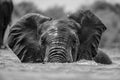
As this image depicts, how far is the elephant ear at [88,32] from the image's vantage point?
327 inches

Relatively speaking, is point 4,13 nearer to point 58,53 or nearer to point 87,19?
point 87,19

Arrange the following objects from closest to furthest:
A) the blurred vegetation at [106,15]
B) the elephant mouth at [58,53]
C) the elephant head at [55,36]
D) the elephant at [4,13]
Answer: the elephant mouth at [58,53] < the elephant head at [55,36] < the elephant at [4,13] < the blurred vegetation at [106,15]

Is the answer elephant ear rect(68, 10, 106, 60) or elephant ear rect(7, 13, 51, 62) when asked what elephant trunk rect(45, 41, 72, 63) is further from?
elephant ear rect(68, 10, 106, 60)

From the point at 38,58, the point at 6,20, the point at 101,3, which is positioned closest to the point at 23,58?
the point at 38,58

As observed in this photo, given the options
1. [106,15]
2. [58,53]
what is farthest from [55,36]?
[106,15]

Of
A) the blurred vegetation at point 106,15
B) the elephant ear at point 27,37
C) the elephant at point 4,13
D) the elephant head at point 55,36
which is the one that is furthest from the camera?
the blurred vegetation at point 106,15

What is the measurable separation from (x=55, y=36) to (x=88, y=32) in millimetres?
1458

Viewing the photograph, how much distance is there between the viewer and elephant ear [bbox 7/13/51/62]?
8.22 m

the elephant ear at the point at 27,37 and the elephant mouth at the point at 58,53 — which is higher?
the elephant ear at the point at 27,37

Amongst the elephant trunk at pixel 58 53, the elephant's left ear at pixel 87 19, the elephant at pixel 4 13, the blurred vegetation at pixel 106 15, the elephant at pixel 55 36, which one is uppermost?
the blurred vegetation at pixel 106 15

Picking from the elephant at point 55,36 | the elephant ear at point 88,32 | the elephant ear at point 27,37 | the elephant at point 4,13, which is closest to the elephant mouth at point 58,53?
the elephant at point 55,36

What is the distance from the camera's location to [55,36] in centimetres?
724

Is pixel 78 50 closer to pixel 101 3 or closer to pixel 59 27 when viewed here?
pixel 59 27

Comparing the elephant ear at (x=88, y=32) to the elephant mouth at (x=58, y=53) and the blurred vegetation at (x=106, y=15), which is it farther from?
the blurred vegetation at (x=106, y=15)
